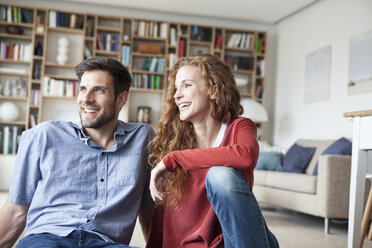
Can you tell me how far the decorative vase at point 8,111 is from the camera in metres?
5.94

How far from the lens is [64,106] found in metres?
6.40

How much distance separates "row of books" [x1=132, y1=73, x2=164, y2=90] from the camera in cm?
641

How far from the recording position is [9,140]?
5.98m

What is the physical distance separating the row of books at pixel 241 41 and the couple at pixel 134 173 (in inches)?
205

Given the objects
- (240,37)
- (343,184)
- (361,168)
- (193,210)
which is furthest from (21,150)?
(240,37)

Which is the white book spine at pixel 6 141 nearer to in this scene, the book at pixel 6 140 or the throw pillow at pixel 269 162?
the book at pixel 6 140

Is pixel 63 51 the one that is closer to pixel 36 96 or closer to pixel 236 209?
pixel 36 96

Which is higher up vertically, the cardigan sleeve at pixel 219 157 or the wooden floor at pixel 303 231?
the cardigan sleeve at pixel 219 157

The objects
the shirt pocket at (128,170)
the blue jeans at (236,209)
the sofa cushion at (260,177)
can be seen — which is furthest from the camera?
the sofa cushion at (260,177)

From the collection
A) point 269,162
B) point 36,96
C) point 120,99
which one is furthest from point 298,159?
point 36,96

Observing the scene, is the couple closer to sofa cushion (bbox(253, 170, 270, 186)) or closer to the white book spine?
sofa cushion (bbox(253, 170, 270, 186))

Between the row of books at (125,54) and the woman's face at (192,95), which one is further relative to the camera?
the row of books at (125,54)

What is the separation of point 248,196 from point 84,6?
226 inches

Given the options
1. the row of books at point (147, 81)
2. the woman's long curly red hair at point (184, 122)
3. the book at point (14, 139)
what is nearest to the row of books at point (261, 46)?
the row of books at point (147, 81)
